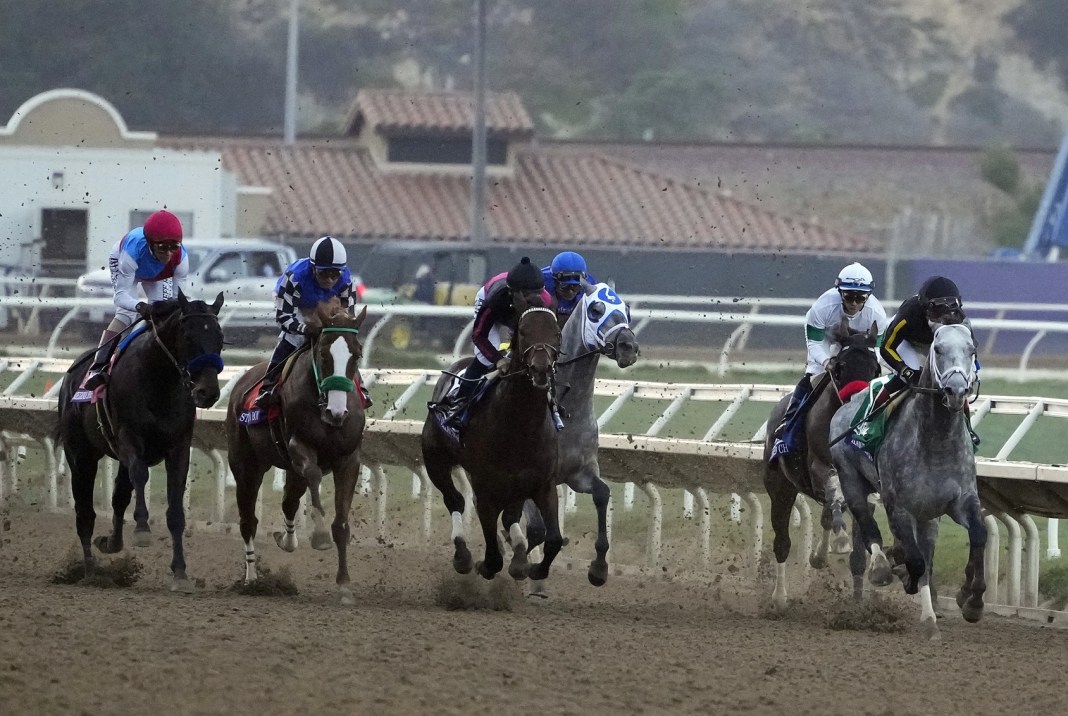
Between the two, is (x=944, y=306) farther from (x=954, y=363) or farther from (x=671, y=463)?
(x=671, y=463)

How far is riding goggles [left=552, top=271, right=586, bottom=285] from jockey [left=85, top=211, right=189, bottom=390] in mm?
1778

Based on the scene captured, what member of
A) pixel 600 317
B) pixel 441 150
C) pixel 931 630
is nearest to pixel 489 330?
pixel 600 317

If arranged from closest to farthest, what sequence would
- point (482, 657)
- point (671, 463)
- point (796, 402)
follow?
point (482, 657) < point (796, 402) < point (671, 463)

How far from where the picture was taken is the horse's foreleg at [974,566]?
24.8 feet

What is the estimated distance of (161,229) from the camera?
8.95 m

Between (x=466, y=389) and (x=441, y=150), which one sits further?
(x=441, y=150)

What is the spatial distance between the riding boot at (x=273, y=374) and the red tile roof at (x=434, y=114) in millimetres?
23732

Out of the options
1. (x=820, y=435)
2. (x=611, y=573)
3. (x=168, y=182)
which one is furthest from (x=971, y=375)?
(x=168, y=182)

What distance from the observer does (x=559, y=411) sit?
8.57 meters

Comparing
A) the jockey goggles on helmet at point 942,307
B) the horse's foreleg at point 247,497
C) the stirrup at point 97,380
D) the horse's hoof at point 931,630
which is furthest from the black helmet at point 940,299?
the stirrup at point 97,380

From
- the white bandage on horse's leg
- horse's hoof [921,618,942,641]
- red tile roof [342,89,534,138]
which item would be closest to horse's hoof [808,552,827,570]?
horse's hoof [921,618,942,641]

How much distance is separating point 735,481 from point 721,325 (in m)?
7.24

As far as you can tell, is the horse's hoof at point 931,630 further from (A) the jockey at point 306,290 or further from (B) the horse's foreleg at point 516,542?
(A) the jockey at point 306,290

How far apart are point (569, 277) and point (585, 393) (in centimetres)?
54
